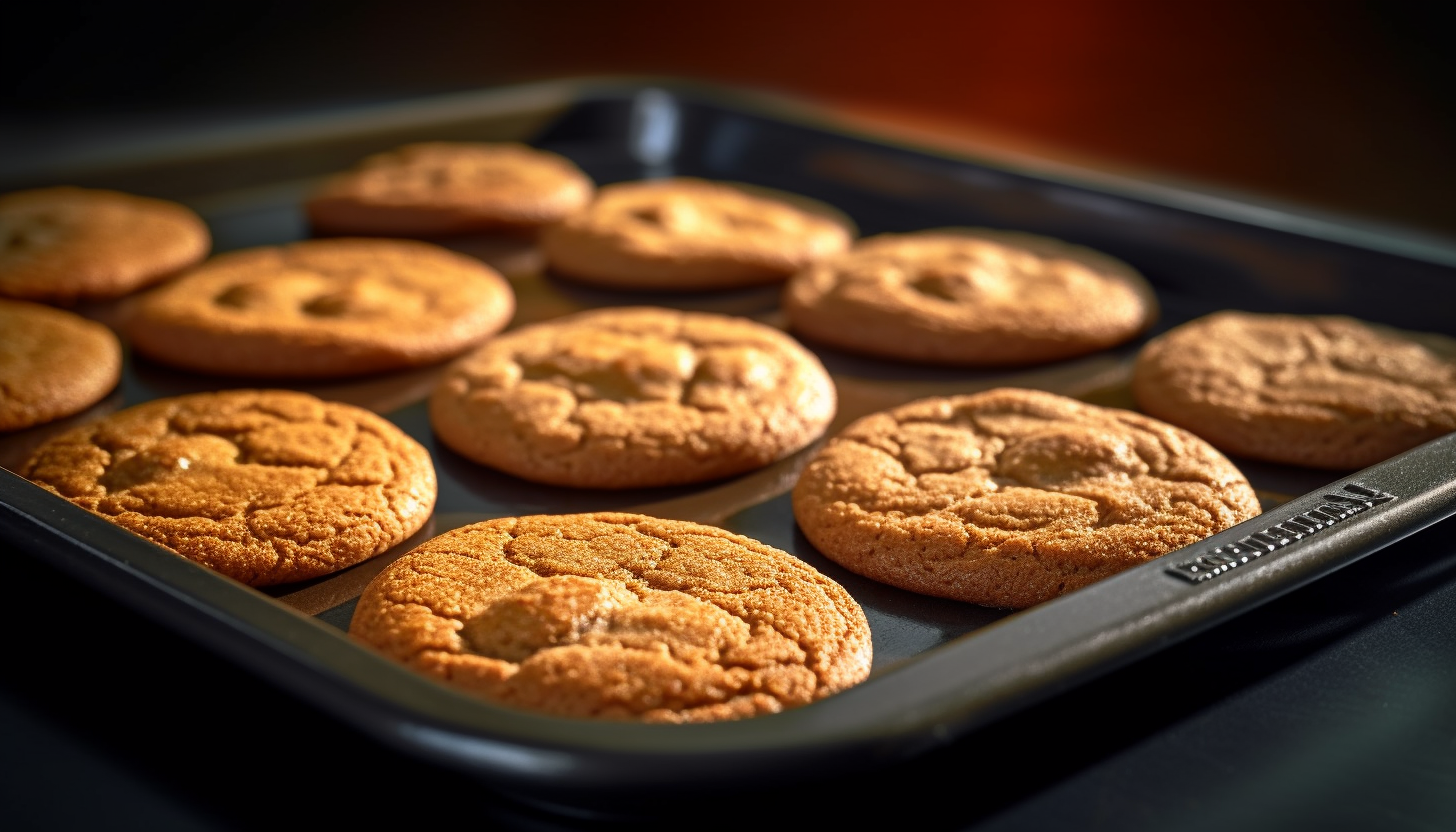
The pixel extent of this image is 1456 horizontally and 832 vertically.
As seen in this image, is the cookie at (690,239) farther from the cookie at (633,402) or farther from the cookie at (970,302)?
the cookie at (633,402)

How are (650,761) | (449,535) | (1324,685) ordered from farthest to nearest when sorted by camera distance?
(449,535)
(1324,685)
(650,761)

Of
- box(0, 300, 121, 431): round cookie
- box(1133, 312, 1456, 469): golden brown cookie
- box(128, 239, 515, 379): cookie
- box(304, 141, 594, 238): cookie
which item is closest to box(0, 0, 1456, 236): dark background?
box(304, 141, 594, 238): cookie

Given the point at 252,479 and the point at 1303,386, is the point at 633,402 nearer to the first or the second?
the point at 252,479

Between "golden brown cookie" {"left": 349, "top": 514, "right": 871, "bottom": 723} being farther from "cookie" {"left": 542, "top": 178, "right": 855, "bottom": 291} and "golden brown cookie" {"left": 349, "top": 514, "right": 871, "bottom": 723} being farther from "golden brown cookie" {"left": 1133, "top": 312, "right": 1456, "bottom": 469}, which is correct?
"cookie" {"left": 542, "top": 178, "right": 855, "bottom": 291}

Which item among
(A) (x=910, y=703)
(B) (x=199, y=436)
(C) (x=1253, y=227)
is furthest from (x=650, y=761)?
(C) (x=1253, y=227)

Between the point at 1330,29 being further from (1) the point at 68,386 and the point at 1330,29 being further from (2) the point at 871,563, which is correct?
(1) the point at 68,386

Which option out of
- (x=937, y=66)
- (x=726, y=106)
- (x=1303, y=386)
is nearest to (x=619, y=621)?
(x=1303, y=386)
